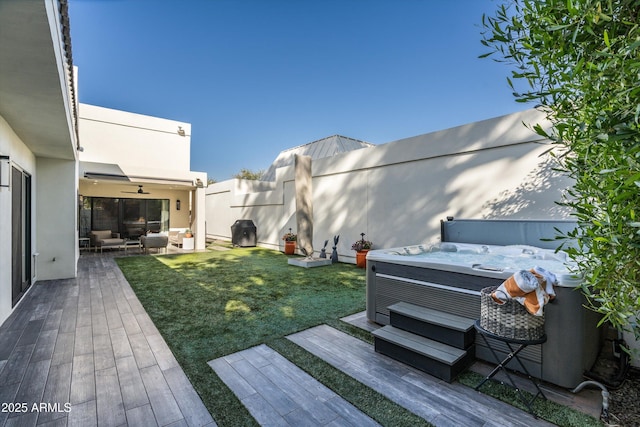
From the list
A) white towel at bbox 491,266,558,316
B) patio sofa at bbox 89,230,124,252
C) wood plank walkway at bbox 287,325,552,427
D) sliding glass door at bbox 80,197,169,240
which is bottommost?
wood plank walkway at bbox 287,325,552,427

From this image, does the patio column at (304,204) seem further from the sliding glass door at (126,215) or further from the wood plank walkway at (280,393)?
the sliding glass door at (126,215)

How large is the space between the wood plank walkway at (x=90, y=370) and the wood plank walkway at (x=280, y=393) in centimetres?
32

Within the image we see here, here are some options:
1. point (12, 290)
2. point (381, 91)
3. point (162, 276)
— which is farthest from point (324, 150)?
point (12, 290)

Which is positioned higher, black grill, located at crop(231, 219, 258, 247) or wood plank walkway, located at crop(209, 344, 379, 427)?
black grill, located at crop(231, 219, 258, 247)

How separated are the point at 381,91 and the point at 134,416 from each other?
36.4 ft

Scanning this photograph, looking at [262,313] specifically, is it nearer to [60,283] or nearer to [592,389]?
[592,389]

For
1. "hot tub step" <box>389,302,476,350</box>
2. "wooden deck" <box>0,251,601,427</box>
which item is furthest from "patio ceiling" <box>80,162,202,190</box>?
"hot tub step" <box>389,302,476,350</box>

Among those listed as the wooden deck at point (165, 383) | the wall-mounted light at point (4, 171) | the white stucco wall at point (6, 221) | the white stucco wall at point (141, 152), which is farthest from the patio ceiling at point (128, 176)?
the wooden deck at point (165, 383)

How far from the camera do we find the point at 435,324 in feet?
8.79

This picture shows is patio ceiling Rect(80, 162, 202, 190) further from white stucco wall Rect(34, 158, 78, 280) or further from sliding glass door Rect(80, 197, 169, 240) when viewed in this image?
white stucco wall Rect(34, 158, 78, 280)

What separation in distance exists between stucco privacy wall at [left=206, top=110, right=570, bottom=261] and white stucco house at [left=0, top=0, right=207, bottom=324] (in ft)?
15.2

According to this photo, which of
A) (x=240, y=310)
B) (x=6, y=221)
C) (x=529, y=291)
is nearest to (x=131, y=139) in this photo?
(x=6, y=221)

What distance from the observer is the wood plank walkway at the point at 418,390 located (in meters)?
1.96

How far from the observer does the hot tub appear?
225cm
